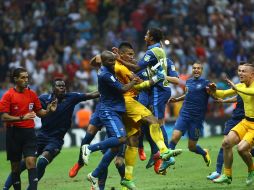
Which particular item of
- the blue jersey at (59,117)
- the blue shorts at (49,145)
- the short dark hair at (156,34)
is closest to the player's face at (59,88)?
the blue jersey at (59,117)

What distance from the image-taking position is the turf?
15.6 m

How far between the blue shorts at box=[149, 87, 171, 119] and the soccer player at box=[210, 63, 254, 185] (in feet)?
4.98

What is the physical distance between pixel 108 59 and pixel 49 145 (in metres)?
1.95

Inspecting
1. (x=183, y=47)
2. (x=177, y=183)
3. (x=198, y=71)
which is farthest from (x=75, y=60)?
(x=177, y=183)

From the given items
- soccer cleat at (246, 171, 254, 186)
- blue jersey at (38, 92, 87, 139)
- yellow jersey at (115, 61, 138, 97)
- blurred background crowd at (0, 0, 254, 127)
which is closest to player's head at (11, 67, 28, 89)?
blue jersey at (38, 92, 87, 139)

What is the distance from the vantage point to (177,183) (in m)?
15.9

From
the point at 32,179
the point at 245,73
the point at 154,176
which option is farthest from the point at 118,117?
the point at 154,176

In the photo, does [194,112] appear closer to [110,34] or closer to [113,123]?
[113,123]

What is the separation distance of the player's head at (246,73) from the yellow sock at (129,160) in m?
2.24

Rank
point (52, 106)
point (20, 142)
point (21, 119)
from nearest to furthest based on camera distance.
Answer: point (21, 119) < point (20, 142) < point (52, 106)

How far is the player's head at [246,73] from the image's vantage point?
14820mm

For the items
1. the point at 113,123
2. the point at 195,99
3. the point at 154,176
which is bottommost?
the point at 154,176

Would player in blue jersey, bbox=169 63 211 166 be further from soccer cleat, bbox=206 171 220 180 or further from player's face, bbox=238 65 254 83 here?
player's face, bbox=238 65 254 83

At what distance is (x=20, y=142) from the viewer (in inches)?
545
